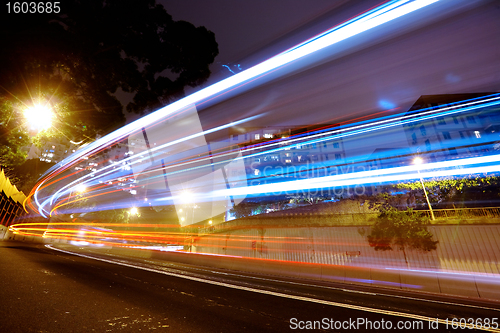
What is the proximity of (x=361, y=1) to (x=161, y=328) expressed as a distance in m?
12.4

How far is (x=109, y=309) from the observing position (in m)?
2.96

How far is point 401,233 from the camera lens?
1300 centimetres

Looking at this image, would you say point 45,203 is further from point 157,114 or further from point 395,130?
point 395,130

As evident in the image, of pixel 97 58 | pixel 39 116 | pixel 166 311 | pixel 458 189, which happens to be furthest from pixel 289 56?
pixel 458 189

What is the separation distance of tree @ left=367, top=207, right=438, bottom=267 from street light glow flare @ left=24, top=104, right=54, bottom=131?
65.6 ft

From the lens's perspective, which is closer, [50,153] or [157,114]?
[157,114]

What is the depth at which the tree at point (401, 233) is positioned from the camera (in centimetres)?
1252

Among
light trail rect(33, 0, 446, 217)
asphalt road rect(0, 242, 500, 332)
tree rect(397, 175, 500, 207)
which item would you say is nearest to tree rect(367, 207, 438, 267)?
tree rect(397, 175, 500, 207)

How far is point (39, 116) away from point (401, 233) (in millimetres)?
21497

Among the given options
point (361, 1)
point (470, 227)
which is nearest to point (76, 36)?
point (361, 1)

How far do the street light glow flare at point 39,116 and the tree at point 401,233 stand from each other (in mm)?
20004

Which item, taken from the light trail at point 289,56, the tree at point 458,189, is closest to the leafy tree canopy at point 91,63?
the light trail at point 289,56

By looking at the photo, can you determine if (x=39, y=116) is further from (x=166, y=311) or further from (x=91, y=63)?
(x=166, y=311)

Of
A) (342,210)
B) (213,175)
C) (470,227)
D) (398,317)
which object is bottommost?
(398,317)
